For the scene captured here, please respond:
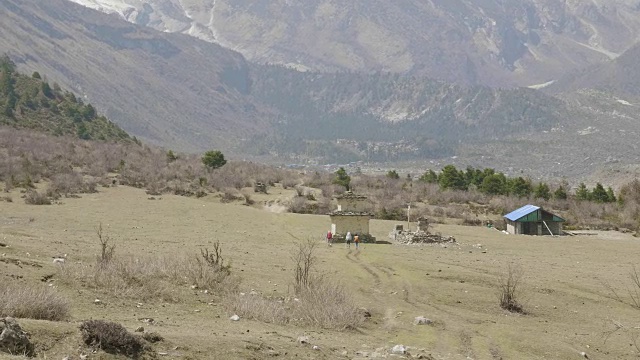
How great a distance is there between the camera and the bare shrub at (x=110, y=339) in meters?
15.8

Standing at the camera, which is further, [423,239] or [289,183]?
[289,183]

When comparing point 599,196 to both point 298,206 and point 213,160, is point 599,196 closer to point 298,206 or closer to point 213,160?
point 298,206

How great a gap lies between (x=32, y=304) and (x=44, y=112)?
394ft

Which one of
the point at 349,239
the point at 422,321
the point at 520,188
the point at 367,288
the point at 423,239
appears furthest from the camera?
the point at 520,188

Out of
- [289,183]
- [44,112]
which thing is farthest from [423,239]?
[44,112]

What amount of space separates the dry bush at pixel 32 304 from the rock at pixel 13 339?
2315mm

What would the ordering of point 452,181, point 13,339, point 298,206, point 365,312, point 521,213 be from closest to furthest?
point 13,339 → point 365,312 → point 521,213 → point 298,206 → point 452,181

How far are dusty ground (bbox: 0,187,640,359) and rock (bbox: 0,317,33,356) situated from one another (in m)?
0.36

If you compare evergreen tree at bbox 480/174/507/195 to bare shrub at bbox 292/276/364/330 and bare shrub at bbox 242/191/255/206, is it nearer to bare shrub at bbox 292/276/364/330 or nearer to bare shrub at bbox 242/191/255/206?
bare shrub at bbox 242/191/255/206

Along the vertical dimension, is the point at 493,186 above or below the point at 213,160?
below

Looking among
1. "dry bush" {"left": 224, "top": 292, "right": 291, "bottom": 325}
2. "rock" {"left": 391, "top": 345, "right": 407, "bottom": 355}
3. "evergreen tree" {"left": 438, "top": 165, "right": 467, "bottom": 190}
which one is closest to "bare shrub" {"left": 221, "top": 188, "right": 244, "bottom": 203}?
"evergreen tree" {"left": 438, "top": 165, "right": 467, "bottom": 190}

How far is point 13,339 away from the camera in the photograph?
14.9m

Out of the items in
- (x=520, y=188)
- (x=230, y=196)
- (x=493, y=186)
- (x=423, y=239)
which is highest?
(x=493, y=186)

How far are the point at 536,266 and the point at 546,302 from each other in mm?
12110
